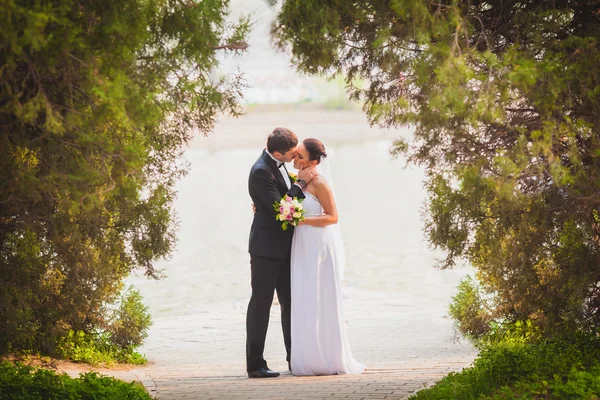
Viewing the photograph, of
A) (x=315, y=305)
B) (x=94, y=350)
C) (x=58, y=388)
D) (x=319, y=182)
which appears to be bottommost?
(x=58, y=388)

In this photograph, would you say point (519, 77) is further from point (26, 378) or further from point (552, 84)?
point (26, 378)

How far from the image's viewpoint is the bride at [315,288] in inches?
328

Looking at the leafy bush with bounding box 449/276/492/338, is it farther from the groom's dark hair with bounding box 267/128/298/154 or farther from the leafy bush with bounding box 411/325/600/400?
the groom's dark hair with bounding box 267/128/298/154

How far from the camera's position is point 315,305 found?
328 inches

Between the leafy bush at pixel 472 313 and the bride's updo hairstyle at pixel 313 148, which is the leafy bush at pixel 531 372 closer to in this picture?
the leafy bush at pixel 472 313

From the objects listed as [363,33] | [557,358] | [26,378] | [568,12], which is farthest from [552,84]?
[26,378]

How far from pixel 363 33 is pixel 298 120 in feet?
206

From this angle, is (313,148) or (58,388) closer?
(58,388)

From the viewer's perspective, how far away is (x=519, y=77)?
226 inches

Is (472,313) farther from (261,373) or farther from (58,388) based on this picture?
(58,388)

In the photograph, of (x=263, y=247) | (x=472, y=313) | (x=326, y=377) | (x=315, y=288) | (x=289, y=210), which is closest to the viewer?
(x=289, y=210)

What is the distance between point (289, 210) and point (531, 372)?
8.25 ft

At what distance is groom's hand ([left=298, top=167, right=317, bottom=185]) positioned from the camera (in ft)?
27.5

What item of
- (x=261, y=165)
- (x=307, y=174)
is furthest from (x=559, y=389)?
(x=261, y=165)
